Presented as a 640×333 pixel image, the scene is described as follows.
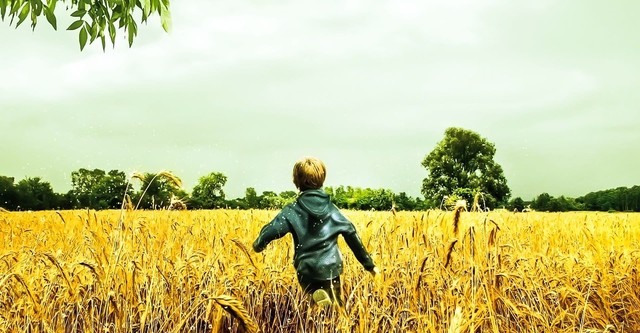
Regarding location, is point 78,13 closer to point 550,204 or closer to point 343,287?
point 343,287

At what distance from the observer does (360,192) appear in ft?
103

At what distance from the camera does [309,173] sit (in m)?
3.72

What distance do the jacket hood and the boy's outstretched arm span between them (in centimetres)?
18

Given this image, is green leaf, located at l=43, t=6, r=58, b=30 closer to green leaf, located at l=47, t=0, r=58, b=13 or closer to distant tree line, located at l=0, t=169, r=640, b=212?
green leaf, located at l=47, t=0, r=58, b=13

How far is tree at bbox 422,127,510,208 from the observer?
4344 cm

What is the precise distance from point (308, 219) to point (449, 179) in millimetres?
42237

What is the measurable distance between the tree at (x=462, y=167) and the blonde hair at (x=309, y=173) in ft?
129

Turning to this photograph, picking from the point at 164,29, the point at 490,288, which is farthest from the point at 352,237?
the point at 164,29

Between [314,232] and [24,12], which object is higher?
[24,12]

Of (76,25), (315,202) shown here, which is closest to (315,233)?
(315,202)

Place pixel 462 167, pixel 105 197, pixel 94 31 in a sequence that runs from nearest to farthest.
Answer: pixel 94 31, pixel 105 197, pixel 462 167

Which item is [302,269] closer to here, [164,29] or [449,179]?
[164,29]

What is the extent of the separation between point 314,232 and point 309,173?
399 mm

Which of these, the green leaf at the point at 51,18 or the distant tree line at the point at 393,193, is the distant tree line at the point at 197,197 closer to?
the distant tree line at the point at 393,193
